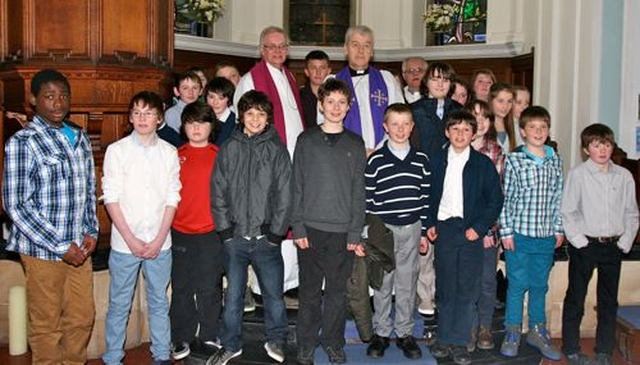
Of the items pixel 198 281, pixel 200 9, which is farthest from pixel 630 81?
pixel 200 9

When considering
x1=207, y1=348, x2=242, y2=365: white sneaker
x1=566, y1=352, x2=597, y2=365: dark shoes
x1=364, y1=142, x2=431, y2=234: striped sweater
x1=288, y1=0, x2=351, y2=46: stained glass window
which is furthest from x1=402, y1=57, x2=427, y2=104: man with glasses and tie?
x1=288, y1=0, x2=351, y2=46: stained glass window

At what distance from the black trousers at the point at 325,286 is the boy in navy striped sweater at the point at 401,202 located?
0.29 meters

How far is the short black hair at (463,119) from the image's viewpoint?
4566 millimetres

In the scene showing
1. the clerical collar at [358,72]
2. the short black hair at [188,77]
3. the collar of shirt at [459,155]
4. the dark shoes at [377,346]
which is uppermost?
the clerical collar at [358,72]

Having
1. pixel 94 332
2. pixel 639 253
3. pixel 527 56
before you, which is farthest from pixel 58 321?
pixel 527 56

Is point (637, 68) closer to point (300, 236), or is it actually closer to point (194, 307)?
point (300, 236)

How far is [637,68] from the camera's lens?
7.01 metres

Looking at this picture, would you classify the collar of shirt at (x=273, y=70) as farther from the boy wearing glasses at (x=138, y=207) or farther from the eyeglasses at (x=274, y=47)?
the boy wearing glasses at (x=138, y=207)

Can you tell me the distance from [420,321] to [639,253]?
189 centimetres

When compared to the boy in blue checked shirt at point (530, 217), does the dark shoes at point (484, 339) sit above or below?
below

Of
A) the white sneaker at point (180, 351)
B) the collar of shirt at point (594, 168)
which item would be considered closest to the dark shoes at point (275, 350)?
the white sneaker at point (180, 351)

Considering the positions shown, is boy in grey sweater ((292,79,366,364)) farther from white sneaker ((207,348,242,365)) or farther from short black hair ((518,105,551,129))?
short black hair ((518,105,551,129))

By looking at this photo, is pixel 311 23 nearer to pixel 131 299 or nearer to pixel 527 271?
pixel 527 271

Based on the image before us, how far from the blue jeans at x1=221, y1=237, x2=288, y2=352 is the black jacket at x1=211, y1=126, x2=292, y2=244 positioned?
8 cm
